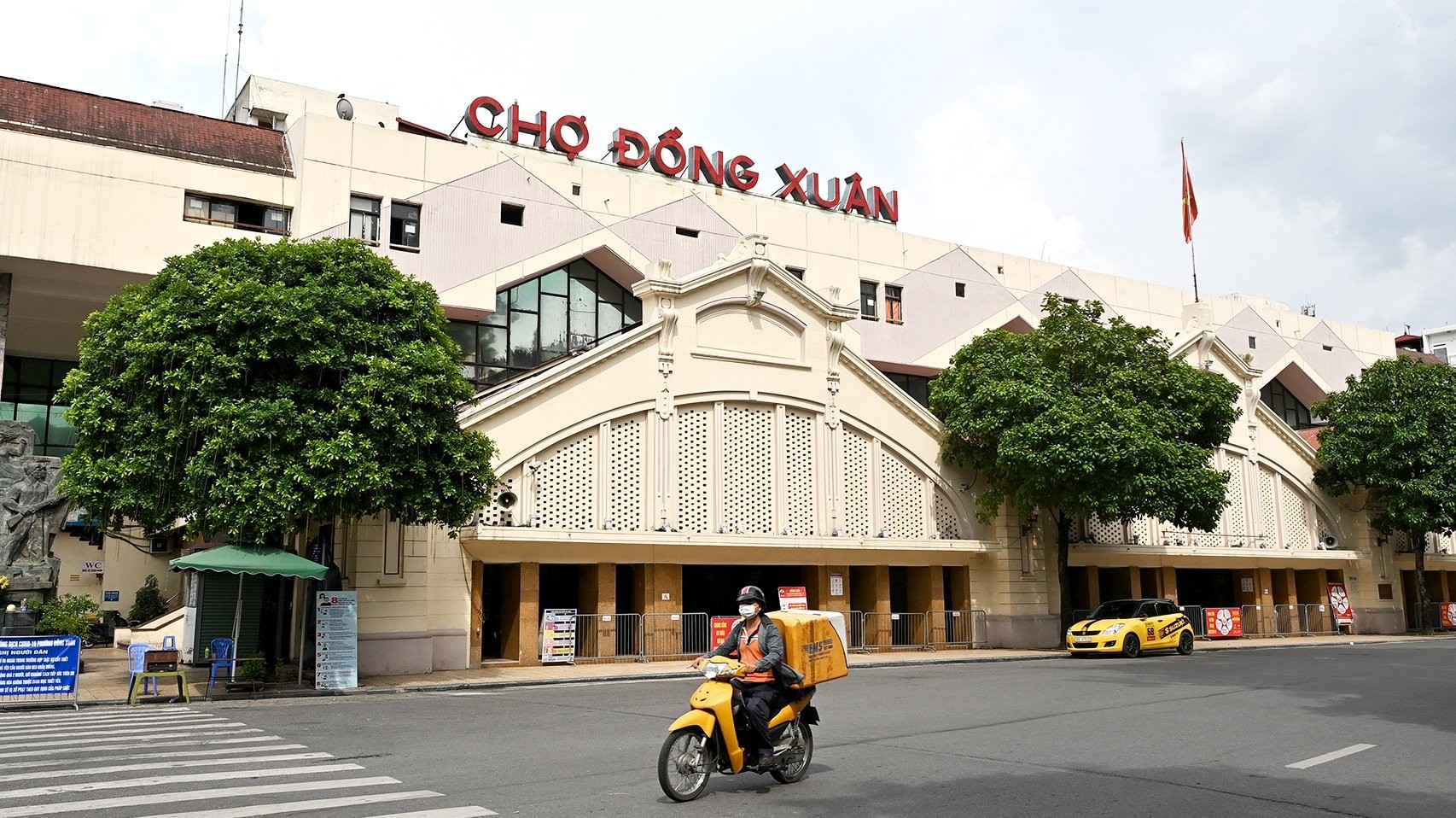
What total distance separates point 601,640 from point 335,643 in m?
8.07

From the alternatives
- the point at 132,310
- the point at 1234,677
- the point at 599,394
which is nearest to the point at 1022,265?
the point at 599,394

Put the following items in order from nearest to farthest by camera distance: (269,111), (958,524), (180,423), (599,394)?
1. (180,423)
2. (599,394)
3. (958,524)
4. (269,111)

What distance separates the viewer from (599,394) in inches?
1085

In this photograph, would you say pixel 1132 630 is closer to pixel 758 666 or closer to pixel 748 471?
pixel 748 471

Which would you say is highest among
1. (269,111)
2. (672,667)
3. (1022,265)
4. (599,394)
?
(269,111)

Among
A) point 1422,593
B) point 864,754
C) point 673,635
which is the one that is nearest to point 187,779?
point 864,754

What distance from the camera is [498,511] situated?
2588 centimetres

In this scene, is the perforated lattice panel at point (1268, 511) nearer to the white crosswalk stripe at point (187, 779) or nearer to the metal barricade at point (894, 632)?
the metal barricade at point (894, 632)

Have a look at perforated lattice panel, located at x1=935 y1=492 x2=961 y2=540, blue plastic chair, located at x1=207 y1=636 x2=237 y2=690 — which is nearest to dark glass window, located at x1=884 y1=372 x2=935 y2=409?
perforated lattice panel, located at x1=935 y1=492 x2=961 y2=540

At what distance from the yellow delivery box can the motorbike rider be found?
144mm

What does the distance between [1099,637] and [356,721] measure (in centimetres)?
2042

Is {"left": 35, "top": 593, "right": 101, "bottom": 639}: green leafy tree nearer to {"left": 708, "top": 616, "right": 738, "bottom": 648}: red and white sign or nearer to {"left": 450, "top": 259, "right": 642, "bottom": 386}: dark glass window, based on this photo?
{"left": 450, "top": 259, "right": 642, "bottom": 386}: dark glass window

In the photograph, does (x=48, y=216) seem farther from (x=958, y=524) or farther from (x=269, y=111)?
(x=958, y=524)

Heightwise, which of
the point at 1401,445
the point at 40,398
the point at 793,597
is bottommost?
the point at 793,597
